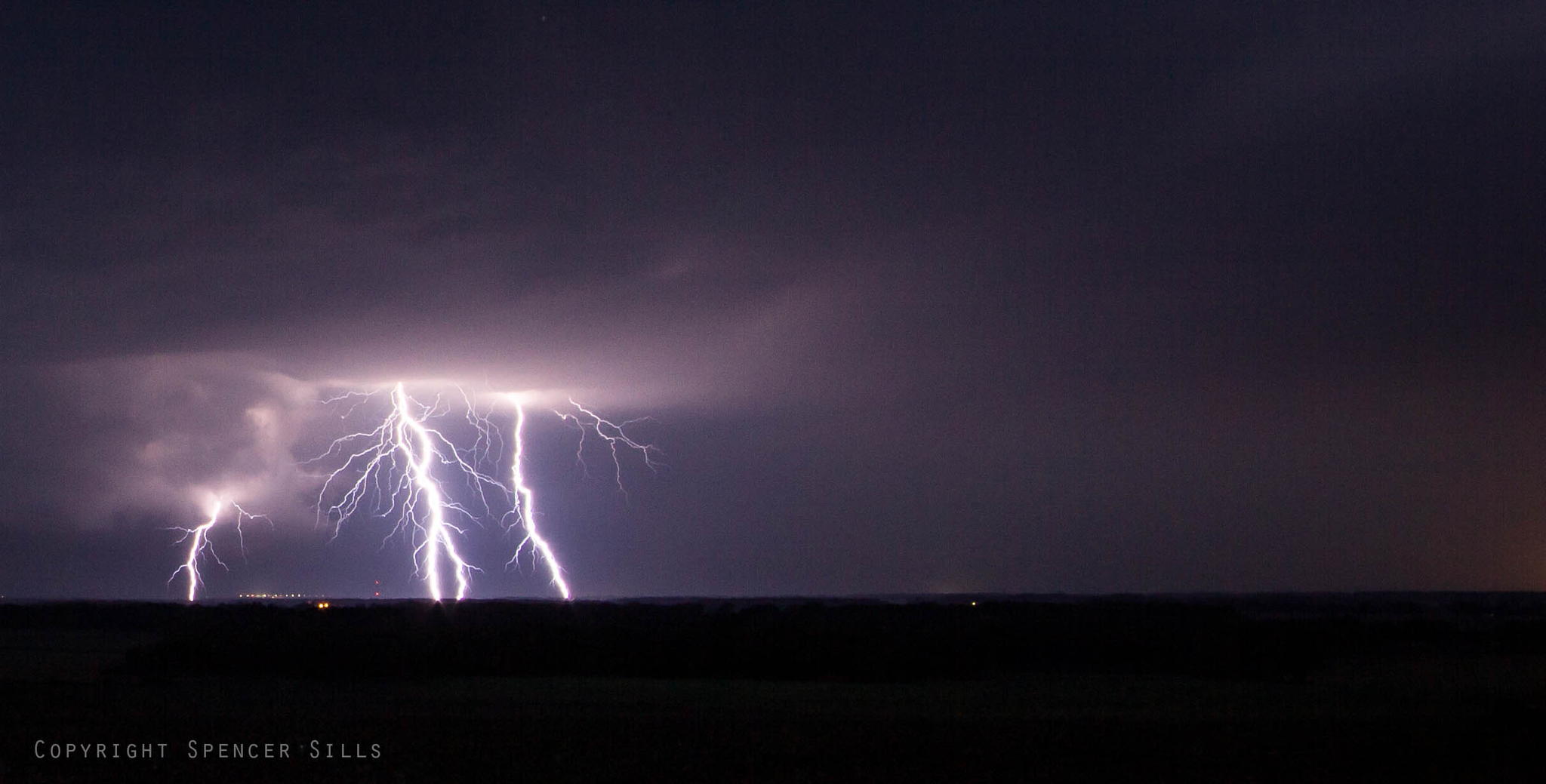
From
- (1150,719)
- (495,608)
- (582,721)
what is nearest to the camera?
(582,721)

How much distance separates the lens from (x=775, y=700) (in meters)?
26.3

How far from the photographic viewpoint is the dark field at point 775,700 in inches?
637

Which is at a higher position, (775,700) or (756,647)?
(756,647)

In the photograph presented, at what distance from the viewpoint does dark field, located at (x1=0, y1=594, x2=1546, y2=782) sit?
16172mm

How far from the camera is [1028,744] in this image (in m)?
18.3

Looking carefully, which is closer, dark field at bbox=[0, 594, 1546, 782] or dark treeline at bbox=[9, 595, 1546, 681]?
dark field at bbox=[0, 594, 1546, 782]

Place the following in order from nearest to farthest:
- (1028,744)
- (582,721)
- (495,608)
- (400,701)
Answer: (1028,744) < (582,721) < (400,701) < (495,608)

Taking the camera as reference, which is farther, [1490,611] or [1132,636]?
[1490,611]

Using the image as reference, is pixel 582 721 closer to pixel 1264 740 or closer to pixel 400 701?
pixel 400 701

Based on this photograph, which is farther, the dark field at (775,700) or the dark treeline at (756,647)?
the dark treeline at (756,647)

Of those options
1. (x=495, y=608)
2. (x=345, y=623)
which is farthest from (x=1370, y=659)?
(x=495, y=608)

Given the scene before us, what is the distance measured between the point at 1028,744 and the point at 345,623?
30.7 meters

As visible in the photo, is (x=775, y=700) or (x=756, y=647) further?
(x=756, y=647)

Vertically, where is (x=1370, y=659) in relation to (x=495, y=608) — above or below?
below
